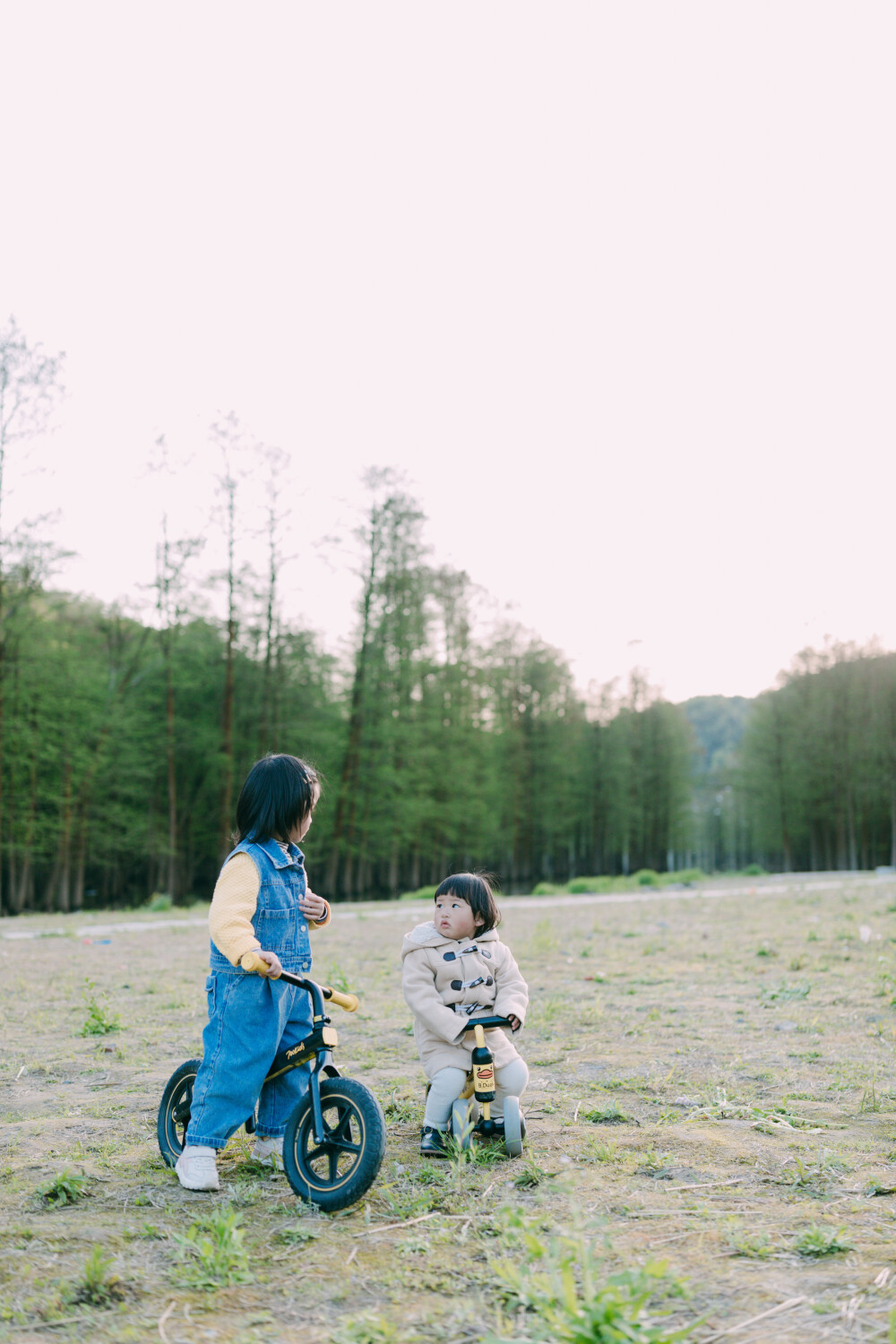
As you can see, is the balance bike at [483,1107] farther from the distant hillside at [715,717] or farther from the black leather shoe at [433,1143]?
the distant hillside at [715,717]

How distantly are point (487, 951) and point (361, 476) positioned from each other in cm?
2723

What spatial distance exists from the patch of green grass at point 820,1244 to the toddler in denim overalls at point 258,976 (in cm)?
172

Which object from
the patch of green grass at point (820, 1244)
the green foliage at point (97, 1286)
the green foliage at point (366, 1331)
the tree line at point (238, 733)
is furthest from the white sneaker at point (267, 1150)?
the tree line at point (238, 733)

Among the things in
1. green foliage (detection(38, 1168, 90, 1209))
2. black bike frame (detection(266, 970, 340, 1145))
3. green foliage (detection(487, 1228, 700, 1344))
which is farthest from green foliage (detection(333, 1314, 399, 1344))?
green foliage (detection(38, 1168, 90, 1209))

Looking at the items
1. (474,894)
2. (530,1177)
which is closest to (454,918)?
(474,894)

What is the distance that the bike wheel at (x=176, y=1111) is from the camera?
135 inches

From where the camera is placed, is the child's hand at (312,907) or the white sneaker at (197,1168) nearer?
the white sneaker at (197,1168)

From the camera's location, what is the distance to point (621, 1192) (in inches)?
118

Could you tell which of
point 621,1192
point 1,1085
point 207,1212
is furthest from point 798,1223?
point 1,1085

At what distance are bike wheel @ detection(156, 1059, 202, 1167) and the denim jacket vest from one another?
0.47m

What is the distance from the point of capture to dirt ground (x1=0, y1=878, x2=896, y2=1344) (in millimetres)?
2221

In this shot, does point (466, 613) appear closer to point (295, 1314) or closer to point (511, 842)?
point (511, 842)

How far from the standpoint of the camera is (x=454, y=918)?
374 centimetres

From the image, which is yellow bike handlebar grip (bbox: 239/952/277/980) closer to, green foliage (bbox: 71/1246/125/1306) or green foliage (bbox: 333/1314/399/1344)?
green foliage (bbox: 71/1246/125/1306)
